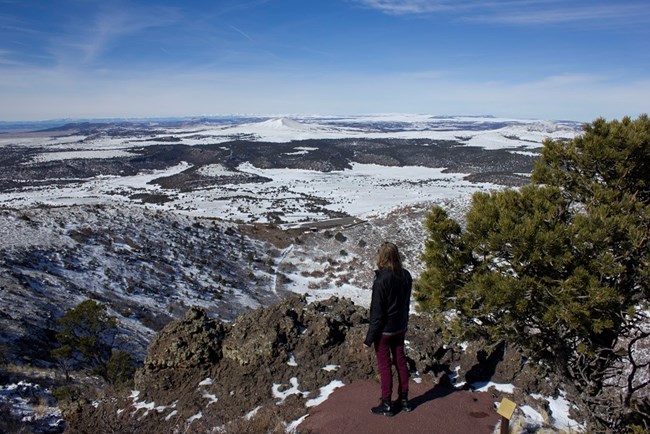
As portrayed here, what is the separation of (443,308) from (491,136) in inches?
7614

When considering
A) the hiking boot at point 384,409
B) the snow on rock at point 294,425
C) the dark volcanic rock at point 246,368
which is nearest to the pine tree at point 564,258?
the hiking boot at point 384,409

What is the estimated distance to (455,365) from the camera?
27.9 feet

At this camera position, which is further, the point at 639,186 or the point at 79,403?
the point at 79,403

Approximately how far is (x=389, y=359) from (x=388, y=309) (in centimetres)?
77

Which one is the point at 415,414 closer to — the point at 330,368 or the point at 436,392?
the point at 436,392

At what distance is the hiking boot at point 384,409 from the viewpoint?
6.19 m

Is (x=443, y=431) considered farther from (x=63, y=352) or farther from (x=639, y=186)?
(x=63, y=352)

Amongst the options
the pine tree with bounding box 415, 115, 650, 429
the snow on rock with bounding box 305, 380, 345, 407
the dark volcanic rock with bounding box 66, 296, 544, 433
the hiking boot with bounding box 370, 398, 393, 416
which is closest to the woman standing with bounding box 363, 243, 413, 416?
the hiking boot with bounding box 370, 398, 393, 416

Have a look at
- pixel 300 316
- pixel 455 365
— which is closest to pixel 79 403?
pixel 300 316

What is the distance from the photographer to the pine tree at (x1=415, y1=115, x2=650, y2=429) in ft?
18.5

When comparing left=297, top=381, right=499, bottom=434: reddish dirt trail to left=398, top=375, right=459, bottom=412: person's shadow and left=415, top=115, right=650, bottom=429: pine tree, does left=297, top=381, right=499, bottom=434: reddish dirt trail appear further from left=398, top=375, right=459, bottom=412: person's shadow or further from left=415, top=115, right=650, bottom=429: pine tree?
left=415, top=115, right=650, bottom=429: pine tree

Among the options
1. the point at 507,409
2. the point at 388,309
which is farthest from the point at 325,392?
the point at 507,409

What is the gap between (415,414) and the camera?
20.5ft

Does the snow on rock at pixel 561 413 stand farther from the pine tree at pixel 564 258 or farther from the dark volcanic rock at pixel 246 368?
the dark volcanic rock at pixel 246 368
